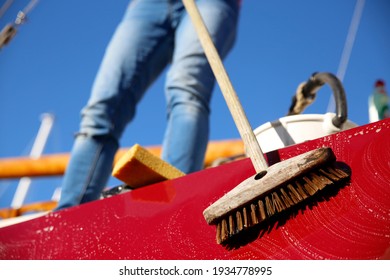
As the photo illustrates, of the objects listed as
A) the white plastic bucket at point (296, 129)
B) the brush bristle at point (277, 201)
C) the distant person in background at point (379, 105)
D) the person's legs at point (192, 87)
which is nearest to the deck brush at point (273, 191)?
the brush bristle at point (277, 201)

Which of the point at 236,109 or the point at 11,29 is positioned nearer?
the point at 236,109

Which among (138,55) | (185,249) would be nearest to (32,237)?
(185,249)

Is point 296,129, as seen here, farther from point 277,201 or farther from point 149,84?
point 149,84

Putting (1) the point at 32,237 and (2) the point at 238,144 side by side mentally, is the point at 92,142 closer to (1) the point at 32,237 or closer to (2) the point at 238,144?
(1) the point at 32,237

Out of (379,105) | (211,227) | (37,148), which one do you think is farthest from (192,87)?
(37,148)

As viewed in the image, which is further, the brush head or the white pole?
the white pole

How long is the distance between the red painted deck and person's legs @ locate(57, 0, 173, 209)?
0.27 m

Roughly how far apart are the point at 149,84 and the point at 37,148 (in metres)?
8.14

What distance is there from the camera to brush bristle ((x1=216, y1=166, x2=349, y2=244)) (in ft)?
1.89

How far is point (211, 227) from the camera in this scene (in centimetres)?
65

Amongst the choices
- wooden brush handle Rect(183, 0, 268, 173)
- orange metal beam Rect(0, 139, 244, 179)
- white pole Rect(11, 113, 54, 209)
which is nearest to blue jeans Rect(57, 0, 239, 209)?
wooden brush handle Rect(183, 0, 268, 173)

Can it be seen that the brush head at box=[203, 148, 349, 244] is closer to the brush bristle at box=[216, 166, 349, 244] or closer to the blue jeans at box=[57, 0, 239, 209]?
the brush bristle at box=[216, 166, 349, 244]

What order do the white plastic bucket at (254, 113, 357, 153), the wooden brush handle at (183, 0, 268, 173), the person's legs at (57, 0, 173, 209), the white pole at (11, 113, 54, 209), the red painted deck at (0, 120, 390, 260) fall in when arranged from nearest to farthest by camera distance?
the red painted deck at (0, 120, 390, 260), the wooden brush handle at (183, 0, 268, 173), the white plastic bucket at (254, 113, 357, 153), the person's legs at (57, 0, 173, 209), the white pole at (11, 113, 54, 209)
